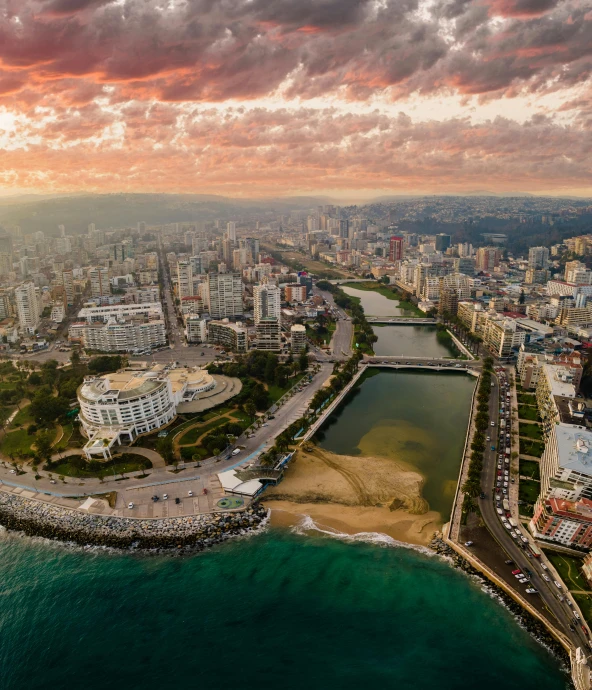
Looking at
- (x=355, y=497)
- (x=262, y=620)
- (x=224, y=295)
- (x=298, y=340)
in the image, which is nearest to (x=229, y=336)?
(x=298, y=340)

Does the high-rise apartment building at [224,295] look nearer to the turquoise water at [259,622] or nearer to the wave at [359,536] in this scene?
the wave at [359,536]

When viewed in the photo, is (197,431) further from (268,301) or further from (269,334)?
(268,301)

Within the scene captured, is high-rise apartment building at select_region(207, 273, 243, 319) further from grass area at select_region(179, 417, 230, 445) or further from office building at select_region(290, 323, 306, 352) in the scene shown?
grass area at select_region(179, 417, 230, 445)

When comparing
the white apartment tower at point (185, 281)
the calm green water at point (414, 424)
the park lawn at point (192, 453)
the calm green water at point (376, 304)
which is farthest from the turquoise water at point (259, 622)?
the white apartment tower at point (185, 281)

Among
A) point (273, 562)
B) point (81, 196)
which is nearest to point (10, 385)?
point (273, 562)

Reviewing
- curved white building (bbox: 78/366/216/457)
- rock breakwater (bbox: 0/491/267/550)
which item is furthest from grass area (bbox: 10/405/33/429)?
rock breakwater (bbox: 0/491/267/550)

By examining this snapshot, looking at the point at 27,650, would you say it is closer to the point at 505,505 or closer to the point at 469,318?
the point at 505,505
